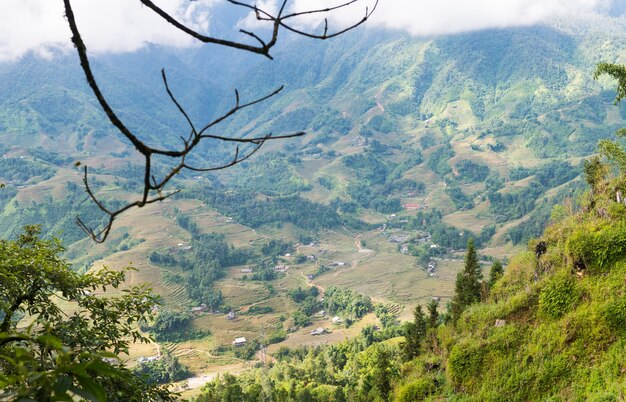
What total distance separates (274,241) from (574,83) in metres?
98.2

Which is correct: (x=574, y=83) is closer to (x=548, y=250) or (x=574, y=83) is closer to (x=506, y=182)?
(x=506, y=182)

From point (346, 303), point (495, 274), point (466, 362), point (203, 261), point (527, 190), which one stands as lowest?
point (346, 303)

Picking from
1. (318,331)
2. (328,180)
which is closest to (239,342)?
(318,331)

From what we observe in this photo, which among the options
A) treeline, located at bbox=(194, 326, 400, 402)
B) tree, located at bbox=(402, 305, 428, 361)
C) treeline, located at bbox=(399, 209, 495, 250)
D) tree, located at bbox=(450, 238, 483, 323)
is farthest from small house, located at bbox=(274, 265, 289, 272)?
tree, located at bbox=(450, 238, 483, 323)

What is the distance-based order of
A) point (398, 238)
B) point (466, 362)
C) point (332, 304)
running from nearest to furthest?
point (466, 362)
point (332, 304)
point (398, 238)

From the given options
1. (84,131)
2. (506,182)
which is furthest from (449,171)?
(84,131)

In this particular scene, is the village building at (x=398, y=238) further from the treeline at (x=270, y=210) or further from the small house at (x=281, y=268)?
the small house at (x=281, y=268)

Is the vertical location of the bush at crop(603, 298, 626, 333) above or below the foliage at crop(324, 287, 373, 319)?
above

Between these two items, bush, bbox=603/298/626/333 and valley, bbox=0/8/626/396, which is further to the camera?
valley, bbox=0/8/626/396

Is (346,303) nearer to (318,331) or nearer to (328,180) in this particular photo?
(318,331)

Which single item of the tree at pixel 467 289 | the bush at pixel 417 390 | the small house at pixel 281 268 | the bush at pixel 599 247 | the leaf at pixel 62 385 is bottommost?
the small house at pixel 281 268

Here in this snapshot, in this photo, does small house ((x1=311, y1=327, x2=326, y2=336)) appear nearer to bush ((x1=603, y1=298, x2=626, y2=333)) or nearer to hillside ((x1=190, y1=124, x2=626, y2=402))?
hillside ((x1=190, y1=124, x2=626, y2=402))

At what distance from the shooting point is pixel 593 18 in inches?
6501

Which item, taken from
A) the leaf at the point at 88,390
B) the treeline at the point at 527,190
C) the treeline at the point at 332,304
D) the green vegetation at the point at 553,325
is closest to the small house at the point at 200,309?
the treeline at the point at 332,304
